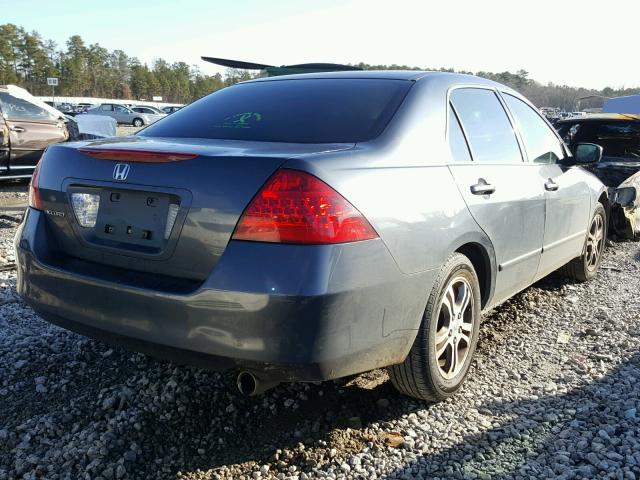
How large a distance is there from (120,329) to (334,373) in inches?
34.2

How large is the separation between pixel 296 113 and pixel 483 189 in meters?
1.04

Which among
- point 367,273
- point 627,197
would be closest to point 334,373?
point 367,273

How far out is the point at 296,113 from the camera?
2.87m

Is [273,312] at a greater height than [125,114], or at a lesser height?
greater

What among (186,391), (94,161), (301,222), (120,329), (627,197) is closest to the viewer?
(301,222)

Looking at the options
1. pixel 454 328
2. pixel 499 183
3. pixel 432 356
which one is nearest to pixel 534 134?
pixel 499 183

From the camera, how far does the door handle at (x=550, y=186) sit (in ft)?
12.6

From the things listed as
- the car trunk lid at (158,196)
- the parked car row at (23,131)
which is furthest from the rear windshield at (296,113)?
the parked car row at (23,131)

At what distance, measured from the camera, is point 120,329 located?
7.54 feet

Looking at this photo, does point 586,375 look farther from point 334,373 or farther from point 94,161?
point 94,161

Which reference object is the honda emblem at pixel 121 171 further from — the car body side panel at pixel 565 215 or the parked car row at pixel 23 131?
the parked car row at pixel 23 131

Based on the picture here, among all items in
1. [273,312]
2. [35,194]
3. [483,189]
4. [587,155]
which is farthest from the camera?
[587,155]

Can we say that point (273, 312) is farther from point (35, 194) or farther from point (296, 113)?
point (35, 194)

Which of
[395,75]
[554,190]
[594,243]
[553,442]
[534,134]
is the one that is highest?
[395,75]
